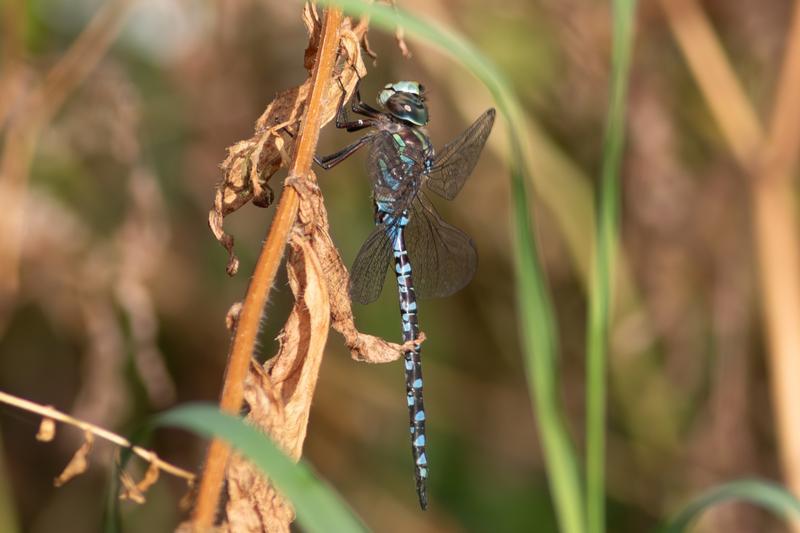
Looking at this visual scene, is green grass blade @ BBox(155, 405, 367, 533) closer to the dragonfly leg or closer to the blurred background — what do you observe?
the dragonfly leg

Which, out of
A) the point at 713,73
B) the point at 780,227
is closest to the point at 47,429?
the point at 780,227

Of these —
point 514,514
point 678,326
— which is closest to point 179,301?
point 514,514

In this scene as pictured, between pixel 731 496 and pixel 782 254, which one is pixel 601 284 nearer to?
pixel 731 496

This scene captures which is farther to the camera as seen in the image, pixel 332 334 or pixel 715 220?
pixel 332 334

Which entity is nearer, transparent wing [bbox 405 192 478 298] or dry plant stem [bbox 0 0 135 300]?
transparent wing [bbox 405 192 478 298]

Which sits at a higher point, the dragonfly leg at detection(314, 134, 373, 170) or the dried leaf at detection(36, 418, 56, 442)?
the dragonfly leg at detection(314, 134, 373, 170)

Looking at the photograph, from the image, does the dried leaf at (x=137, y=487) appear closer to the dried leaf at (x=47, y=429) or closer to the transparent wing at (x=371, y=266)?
the dried leaf at (x=47, y=429)

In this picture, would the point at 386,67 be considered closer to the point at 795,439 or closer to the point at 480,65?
the point at 795,439

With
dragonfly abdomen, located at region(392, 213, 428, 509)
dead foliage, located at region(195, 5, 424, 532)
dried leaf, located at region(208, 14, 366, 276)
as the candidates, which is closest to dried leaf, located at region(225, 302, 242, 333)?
dead foliage, located at region(195, 5, 424, 532)

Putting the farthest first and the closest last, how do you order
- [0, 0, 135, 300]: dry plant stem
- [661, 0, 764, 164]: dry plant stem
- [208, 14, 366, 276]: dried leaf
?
1. [661, 0, 764, 164]: dry plant stem
2. [0, 0, 135, 300]: dry plant stem
3. [208, 14, 366, 276]: dried leaf
